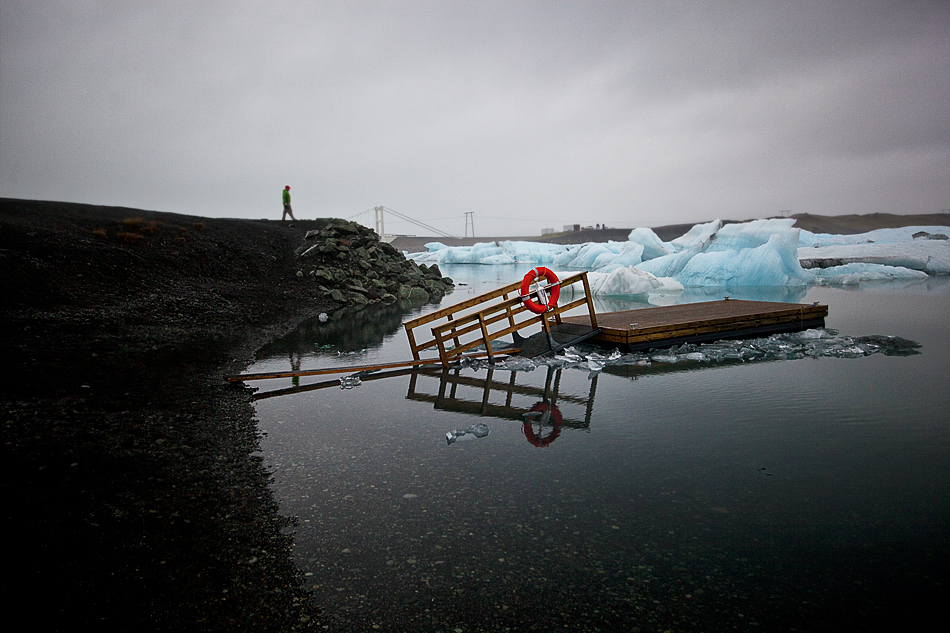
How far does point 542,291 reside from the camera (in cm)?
1074

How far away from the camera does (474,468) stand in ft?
18.0

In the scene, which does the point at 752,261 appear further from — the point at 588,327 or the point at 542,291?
the point at 542,291

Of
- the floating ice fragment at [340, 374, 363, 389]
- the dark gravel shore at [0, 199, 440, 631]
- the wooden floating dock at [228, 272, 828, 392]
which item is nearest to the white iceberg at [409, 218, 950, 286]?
the wooden floating dock at [228, 272, 828, 392]

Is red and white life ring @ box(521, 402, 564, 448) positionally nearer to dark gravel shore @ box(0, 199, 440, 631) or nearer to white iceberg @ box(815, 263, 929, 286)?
dark gravel shore @ box(0, 199, 440, 631)

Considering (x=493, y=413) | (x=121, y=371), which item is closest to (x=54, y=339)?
(x=121, y=371)

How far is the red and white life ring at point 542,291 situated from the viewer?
1045cm

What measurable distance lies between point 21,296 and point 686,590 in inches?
551

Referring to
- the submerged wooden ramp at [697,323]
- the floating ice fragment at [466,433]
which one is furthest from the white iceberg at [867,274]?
the floating ice fragment at [466,433]

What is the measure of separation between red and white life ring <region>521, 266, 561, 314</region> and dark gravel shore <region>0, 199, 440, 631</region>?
207 inches

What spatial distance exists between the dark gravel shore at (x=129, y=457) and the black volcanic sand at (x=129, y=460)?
2cm

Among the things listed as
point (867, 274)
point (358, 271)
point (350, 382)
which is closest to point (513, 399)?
point (350, 382)

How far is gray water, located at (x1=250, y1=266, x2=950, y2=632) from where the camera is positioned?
3.38m

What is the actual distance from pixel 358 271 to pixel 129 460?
19497 mm

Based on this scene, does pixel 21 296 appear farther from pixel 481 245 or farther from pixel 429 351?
pixel 481 245
